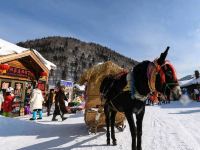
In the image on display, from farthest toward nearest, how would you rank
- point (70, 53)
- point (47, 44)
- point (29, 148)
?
point (70, 53), point (47, 44), point (29, 148)

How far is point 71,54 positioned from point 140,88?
10382 cm

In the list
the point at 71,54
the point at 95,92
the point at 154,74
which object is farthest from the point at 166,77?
the point at 71,54

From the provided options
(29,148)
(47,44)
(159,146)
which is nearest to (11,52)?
(29,148)

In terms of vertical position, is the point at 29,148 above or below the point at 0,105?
below

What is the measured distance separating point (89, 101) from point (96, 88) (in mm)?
505

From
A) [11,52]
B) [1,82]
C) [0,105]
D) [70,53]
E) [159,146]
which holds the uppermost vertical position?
[70,53]

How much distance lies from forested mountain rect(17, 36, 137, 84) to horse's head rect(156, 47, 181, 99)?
241ft

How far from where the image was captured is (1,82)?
1722cm

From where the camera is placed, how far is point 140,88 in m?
5.75

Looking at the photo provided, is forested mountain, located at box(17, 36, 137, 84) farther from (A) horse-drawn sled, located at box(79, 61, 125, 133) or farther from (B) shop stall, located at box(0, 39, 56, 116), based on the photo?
(A) horse-drawn sled, located at box(79, 61, 125, 133)

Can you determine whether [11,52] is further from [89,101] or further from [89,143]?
[89,143]

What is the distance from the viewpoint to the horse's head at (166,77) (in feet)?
17.1

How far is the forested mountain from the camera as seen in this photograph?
8991cm

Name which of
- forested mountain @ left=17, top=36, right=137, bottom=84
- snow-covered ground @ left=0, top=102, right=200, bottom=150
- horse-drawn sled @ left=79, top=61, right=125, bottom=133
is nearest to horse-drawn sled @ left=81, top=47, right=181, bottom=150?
snow-covered ground @ left=0, top=102, right=200, bottom=150
